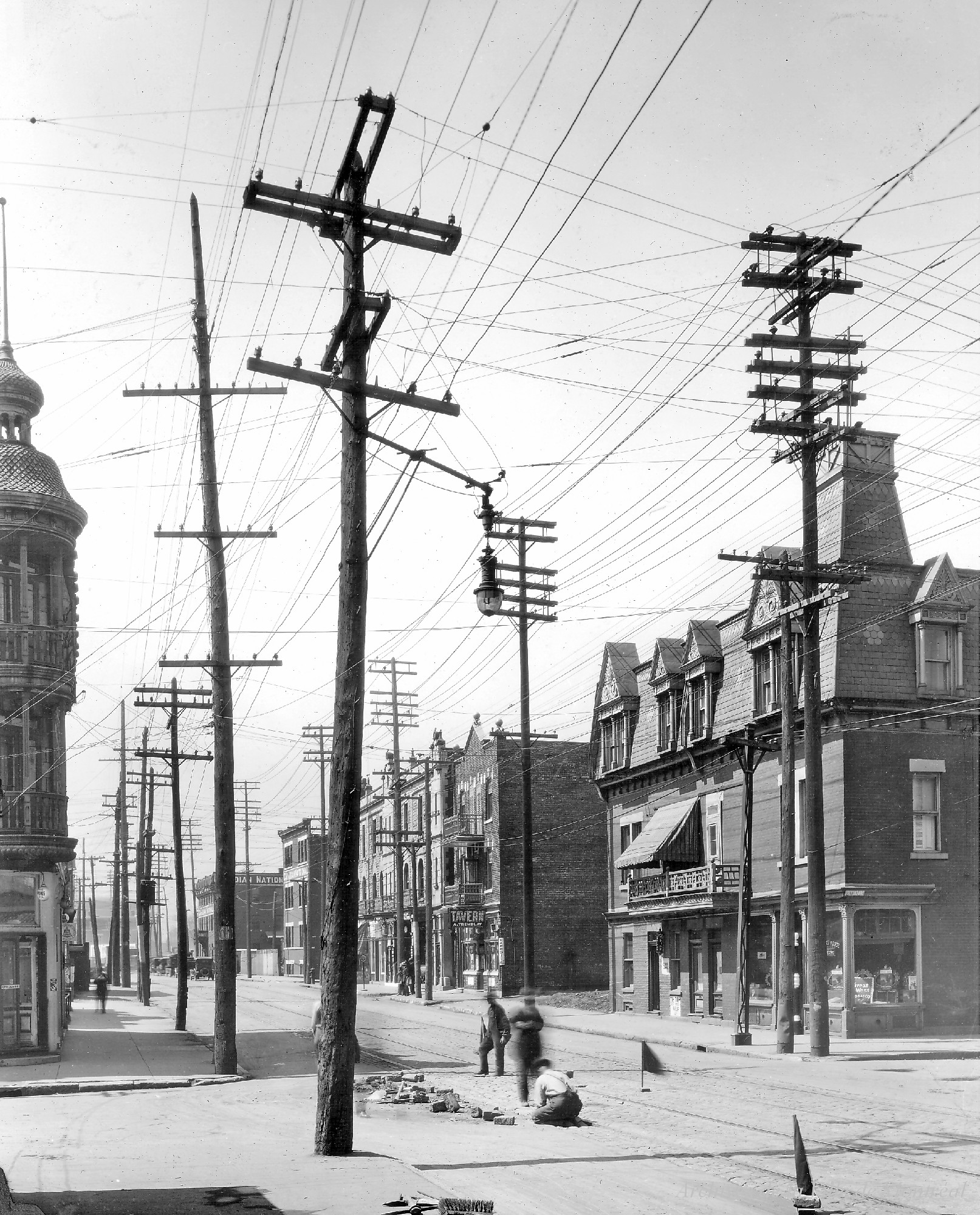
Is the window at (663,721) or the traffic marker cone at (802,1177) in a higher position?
the window at (663,721)

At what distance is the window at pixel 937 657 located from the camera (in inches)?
1326

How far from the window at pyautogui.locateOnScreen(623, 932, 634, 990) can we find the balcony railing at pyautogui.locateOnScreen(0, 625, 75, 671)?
77.7ft

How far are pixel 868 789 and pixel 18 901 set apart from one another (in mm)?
19602

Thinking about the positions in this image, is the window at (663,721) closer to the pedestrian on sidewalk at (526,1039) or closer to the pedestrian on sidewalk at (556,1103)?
the pedestrian on sidewalk at (526,1039)

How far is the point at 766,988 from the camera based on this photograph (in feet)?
118

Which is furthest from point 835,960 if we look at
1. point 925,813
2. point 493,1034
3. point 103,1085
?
point 103,1085

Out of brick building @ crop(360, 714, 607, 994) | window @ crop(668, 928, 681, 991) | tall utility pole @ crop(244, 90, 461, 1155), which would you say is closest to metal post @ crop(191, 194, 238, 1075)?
tall utility pole @ crop(244, 90, 461, 1155)

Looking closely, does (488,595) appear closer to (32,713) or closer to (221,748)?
(221,748)

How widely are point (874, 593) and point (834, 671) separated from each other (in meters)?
2.44

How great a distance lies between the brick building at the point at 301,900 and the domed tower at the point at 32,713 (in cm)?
6389

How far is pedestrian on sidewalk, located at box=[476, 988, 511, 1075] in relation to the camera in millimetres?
23797

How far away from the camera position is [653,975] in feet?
146

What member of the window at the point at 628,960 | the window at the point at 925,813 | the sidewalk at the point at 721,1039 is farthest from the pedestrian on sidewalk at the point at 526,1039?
the window at the point at 628,960

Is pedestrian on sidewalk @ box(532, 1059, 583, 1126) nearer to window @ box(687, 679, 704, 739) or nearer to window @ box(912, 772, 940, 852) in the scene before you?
window @ box(912, 772, 940, 852)
